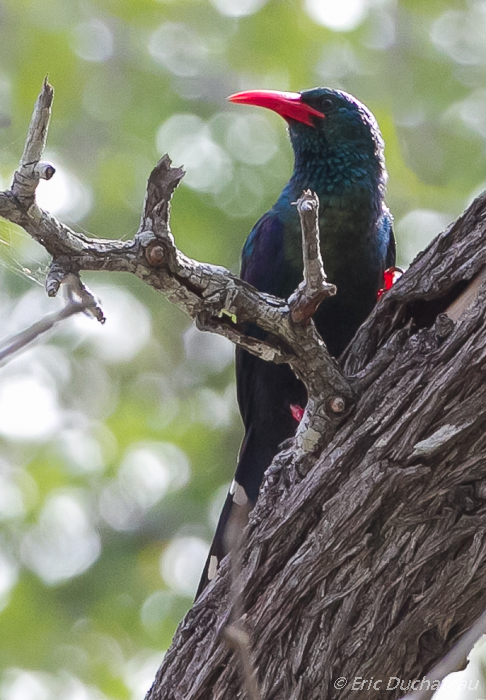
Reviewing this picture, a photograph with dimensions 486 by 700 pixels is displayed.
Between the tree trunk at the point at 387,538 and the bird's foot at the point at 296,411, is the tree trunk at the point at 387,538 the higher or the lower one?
the lower one

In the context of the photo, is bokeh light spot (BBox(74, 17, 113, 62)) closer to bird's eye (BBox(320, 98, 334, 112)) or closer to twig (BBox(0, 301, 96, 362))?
bird's eye (BBox(320, 98, 334, 112))

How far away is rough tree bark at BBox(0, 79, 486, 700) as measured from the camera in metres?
2.83

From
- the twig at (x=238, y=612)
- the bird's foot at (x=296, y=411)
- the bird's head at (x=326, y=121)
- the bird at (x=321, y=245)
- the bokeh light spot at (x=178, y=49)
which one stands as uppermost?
the bokeh light spot at (x=178, y=49)

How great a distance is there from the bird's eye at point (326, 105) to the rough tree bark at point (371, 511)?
162 centimetres

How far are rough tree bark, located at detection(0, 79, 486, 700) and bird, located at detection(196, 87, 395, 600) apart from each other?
0.88 metres

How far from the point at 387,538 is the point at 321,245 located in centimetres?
156

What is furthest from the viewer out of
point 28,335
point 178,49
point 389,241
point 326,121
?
point 178,49

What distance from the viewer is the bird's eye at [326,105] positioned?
4.49 metres

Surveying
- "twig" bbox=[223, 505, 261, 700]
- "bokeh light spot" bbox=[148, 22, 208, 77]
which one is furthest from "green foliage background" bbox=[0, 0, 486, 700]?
"twig" bbox=[223, 505, 261, 700]

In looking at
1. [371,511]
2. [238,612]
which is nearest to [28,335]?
[238,612]

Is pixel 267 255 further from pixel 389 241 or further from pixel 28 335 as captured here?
pixel 28 335

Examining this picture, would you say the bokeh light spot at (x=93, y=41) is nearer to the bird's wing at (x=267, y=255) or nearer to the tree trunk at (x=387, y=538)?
the bird's wing at (x=267, y=255)

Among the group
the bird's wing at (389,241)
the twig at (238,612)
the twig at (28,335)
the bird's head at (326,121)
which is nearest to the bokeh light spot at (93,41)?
the bird's head at (326,121)

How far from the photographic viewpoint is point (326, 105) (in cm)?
450
